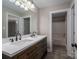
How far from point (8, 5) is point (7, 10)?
14 centimetres

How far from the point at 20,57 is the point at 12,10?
1.36m

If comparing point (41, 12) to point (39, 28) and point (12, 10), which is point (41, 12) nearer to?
point (39, 28)

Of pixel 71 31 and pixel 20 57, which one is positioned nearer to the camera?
pixel 20 57

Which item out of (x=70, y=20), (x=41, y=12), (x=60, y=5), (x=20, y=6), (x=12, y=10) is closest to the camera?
→ (x=12, y=10)

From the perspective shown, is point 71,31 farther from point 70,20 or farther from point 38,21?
point 38,21

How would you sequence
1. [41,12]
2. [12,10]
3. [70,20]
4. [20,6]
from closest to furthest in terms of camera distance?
[12,10]
[20,6]
[70,20]
[41,12]

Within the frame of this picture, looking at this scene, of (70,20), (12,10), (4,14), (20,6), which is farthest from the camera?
(70,20)

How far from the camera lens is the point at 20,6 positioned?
2020 millimetres

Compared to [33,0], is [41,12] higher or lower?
lower

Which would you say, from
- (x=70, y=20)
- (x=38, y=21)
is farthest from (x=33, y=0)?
(x=70, y=20)

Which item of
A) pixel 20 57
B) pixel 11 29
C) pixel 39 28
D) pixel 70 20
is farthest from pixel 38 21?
pixel 20 57

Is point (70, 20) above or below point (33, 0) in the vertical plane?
below

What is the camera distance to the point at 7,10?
152cm

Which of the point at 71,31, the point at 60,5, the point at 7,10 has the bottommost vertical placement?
the point at 71,31
